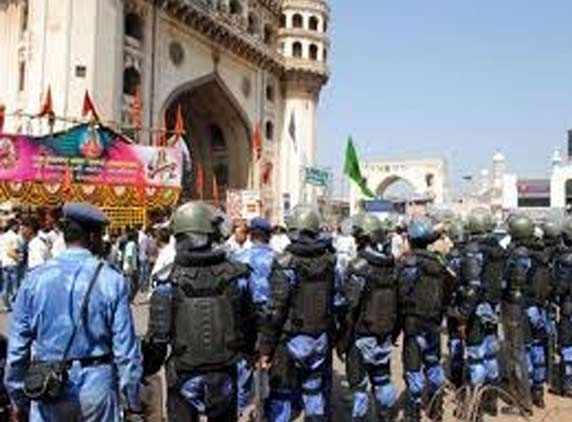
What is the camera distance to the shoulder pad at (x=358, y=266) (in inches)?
231

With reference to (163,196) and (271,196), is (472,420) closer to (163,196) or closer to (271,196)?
(163,196)

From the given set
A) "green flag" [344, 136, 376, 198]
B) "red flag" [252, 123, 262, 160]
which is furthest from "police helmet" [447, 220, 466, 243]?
"red flag" [252, 123, 262, 160]

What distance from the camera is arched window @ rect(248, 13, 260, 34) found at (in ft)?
114

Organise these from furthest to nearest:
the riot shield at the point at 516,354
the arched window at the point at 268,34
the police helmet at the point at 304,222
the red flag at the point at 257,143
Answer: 1. the arched window at the point at 268,34
2. the red flag at the point at 257,143
3. the riot shield at the point at 516,354
4. the police helmet at the point at 304,222

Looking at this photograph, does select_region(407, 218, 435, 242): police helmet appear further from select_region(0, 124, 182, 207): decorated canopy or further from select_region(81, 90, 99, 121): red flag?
select_region(81, 90, 99, 121): red flag

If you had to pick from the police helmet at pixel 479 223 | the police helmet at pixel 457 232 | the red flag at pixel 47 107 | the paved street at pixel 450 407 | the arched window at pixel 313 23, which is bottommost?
the paved street at pixel 450 407

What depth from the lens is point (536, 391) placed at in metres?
7.41

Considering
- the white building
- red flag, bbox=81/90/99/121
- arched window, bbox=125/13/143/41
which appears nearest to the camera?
red flag, bbox=81/90/99/121

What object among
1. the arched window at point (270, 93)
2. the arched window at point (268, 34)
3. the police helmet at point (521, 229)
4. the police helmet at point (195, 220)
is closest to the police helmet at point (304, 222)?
the police helmet at point (195, 220)

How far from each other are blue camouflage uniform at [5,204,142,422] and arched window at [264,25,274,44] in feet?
111

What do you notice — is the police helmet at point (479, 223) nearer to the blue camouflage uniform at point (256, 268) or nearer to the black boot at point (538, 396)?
the black boot at point (538, 396)

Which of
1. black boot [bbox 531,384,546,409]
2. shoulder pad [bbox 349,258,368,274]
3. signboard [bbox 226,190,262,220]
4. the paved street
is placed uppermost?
signboard [bbox 226,190,262,220]

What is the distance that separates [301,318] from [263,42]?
30.9m

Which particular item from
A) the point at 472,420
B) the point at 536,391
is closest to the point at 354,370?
the point at 472,420
